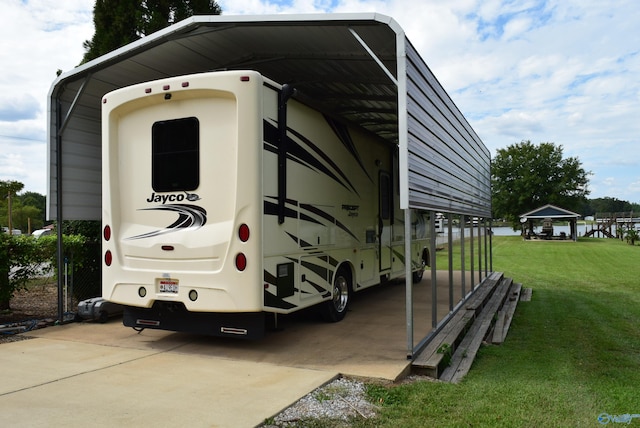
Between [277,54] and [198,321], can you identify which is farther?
[277,54]

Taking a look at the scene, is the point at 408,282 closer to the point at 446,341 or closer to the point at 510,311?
the point at 446,341

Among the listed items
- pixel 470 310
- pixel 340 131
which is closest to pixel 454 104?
pixel 340 131

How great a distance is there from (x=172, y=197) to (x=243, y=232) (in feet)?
3.55

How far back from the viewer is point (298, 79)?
849cm

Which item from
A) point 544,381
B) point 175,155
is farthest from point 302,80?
point 544,381

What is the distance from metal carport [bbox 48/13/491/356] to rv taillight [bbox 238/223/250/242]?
1634 millimetres

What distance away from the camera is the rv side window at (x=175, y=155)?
18.6 feet

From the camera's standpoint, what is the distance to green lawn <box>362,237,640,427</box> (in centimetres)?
396

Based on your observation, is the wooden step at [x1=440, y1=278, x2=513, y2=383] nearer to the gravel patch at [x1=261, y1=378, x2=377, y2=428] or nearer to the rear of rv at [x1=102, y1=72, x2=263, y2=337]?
the gravel patch at [x1=261, y1=378, x2=377, y2=428]

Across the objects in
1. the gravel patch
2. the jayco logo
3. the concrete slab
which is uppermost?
the jayco logo

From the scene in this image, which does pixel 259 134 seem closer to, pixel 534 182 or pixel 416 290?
pixel 416 290

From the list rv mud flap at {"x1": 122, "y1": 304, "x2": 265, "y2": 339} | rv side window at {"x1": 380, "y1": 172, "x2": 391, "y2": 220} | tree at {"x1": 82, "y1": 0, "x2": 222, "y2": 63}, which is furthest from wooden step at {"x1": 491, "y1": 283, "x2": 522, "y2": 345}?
tree at {"x1": 82, "y1": 0, "x2": 222, "y2": 63}

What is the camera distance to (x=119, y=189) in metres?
6.20

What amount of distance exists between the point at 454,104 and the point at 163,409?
22.9 ft
